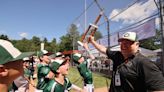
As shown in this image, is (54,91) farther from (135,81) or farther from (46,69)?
(46,69)

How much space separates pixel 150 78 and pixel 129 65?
389mm

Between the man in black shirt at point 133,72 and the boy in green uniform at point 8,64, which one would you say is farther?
the man in black shirt at point 133,72

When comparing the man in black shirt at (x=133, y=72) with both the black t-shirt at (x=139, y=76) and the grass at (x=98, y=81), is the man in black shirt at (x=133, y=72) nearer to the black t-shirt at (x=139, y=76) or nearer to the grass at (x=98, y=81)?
the black t-shirt at (x=139, y=76)

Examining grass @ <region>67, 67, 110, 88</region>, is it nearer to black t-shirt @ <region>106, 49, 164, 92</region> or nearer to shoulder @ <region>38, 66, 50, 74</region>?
shoulder @ <region>38, 66, 50, 74</region>

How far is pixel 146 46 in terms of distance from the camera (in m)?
12.5

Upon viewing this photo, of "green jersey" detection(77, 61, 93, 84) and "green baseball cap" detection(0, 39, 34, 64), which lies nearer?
"green baseball cap" detection(0, 39, 34, 64)

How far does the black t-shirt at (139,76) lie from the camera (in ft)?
14.7

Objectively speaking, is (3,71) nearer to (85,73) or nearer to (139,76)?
(139,76)

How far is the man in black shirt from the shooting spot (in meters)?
4.48

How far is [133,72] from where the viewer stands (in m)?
4.66

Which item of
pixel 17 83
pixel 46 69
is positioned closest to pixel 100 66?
pixel 46 69

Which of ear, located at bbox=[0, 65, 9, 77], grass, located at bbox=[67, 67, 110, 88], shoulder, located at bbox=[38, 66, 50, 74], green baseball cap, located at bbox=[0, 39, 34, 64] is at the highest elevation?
green baseball cap, located at bbox=[0, 39, 34, 64]

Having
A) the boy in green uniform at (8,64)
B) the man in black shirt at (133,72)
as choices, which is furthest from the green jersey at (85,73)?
the boy in green uniform at (8,64)

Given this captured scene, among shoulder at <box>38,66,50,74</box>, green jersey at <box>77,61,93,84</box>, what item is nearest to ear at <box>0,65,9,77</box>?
shoulder at <box>38,66,50,74</box>
